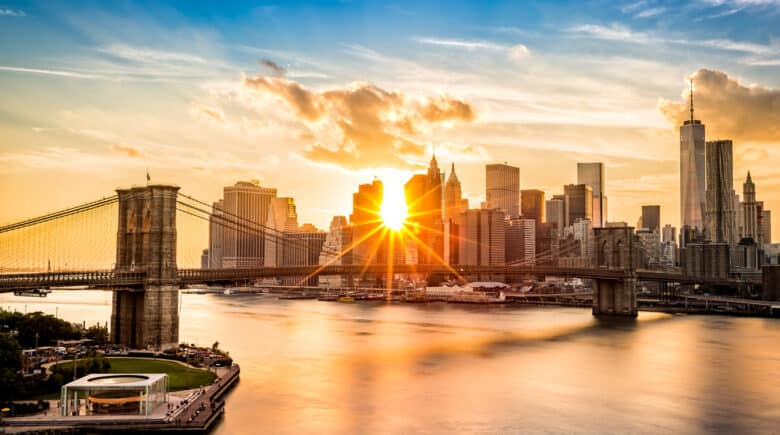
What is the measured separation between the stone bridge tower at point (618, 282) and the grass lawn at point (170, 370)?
61.5m

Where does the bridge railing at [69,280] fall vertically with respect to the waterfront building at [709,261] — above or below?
below

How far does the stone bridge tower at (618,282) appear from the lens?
8350 centimetres

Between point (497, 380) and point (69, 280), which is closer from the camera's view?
point (497, 380)

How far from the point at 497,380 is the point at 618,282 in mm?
52500

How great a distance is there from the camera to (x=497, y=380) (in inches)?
1437

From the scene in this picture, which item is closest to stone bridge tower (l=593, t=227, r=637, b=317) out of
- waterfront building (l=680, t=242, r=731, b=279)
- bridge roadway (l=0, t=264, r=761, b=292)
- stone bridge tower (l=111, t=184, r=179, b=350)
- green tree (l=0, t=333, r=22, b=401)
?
bridge roadway (l=0, t=264, r=761, b=292)

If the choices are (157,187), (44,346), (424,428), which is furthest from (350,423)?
(44,346)

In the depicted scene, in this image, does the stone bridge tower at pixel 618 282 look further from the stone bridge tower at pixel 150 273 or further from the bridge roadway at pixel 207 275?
the stone bridge tower at pixel 150 273

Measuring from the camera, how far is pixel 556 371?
130ft

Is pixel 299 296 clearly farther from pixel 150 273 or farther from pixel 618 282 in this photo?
pixel 150 273

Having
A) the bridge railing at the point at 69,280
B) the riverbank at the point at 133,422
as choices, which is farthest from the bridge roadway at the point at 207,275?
the riverbank at the point at 133,422

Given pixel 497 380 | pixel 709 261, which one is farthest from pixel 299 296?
pixel 497 380

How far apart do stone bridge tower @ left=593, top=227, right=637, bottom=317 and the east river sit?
18.0 metres

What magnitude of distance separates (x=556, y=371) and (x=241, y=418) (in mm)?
19365
